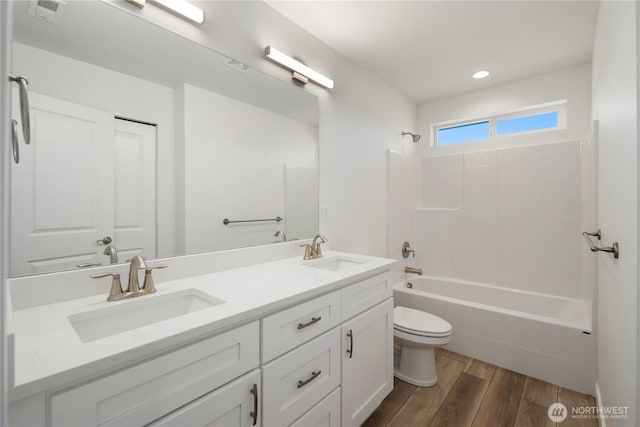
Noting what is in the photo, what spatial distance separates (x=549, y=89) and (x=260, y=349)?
3.19 metres

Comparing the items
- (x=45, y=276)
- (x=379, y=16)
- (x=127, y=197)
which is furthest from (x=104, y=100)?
(x=379, y=16)

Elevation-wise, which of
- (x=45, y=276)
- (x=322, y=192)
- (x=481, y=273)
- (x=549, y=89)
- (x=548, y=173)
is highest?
(x=549, y=89)

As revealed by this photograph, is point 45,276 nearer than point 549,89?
Yes

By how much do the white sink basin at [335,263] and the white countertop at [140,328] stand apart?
13.4 inches

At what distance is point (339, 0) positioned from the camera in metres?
1.68

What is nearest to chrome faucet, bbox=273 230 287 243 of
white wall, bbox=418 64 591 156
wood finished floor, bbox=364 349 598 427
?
wood finished floor, bbox=364 349 598 427

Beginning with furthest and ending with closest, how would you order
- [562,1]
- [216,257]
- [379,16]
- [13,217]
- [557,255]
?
1. [557,255]
2. [379,16]
3. [562,1]
4. [216,257]
5. [13,217]

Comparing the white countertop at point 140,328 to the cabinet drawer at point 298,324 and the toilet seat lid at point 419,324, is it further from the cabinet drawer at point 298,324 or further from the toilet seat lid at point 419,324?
the toilet seat lid at point 419,324

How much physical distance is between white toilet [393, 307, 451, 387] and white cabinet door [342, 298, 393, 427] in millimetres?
303

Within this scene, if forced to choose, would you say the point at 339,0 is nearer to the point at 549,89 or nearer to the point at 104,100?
the point at 104,100

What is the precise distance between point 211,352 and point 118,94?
1.05 metres

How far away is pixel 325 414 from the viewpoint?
1.24 m

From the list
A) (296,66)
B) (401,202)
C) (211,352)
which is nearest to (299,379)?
(211,352)

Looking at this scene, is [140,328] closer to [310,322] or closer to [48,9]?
[310,322]
